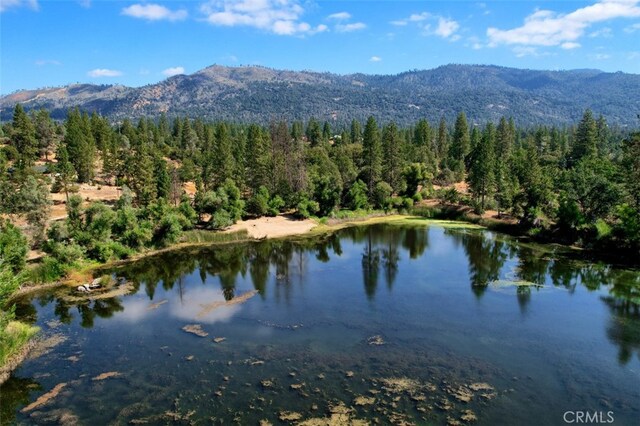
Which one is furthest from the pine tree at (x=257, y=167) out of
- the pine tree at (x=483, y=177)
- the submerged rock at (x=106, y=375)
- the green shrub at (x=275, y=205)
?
the submerged rock at (x=106, y=375)

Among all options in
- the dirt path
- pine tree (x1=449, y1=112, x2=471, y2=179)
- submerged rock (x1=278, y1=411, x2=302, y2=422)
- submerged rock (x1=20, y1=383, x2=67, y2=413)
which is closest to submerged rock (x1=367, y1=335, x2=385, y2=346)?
submerged rock (x1=278, y1=411, x2=302, y2=422)

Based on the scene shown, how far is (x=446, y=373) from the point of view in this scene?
28906mm

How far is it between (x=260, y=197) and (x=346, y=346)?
157 feet

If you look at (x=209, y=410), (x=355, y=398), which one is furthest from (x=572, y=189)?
(x=209, y=410)

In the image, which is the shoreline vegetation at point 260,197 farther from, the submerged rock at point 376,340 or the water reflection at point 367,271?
the submerged rock at point 376,340

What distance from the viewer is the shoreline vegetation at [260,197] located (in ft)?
175

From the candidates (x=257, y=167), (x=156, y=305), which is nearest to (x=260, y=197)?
(x=257, y=167)

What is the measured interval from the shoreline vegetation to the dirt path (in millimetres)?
184

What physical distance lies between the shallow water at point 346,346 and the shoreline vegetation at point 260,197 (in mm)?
5576

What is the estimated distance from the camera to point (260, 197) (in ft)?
Result: 255

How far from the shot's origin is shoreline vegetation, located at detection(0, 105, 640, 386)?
5328 centimetres

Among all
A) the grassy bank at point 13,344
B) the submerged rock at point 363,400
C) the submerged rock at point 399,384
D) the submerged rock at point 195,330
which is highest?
the grassy bank at point 13,344

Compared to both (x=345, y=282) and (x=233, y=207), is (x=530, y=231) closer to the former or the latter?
(x=345, y=282)

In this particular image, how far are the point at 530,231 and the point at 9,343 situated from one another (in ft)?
202
